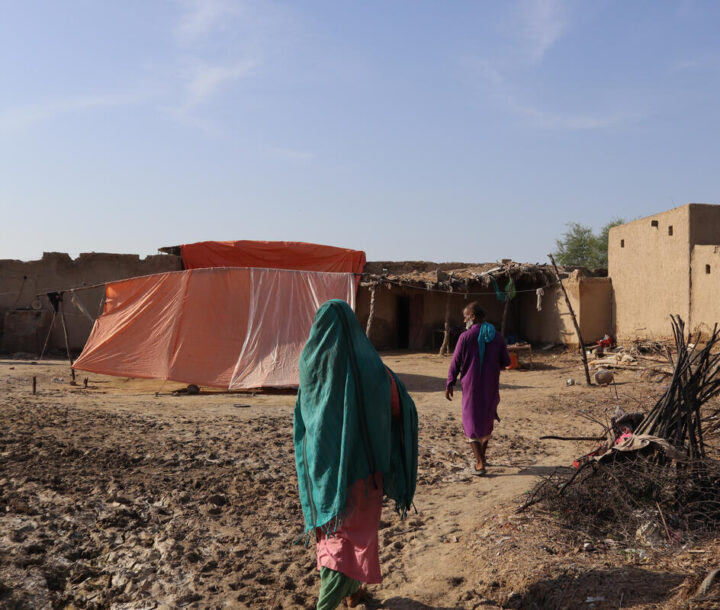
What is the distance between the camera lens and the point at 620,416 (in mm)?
4039

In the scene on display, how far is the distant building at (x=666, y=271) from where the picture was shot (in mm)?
11695


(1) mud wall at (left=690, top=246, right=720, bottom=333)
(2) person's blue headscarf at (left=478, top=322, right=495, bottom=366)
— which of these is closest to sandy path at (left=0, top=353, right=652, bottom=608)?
(2) person's blue headscarf at (left=478, top=322, right=495, bottom=366)

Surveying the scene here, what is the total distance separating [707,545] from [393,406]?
169 centimetres

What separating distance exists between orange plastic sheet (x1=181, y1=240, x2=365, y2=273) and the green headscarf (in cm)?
1608

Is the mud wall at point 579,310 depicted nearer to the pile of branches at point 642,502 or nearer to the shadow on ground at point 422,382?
the shadow on ground at point 422,382

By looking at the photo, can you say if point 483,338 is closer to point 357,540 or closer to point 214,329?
point 357,540

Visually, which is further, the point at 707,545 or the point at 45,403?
the point at 45,403

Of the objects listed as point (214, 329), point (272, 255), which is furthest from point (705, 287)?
point (272, 255)

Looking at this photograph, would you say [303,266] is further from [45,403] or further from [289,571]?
[289,571]

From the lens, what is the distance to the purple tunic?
5160mm

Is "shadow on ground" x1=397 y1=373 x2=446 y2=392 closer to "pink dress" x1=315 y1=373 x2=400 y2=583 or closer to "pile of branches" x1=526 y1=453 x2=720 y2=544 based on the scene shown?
"pile of branches" x1=526 y1=453 x2=720 y2=544

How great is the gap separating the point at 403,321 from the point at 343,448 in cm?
1706

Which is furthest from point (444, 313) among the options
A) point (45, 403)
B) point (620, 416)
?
point (620, 416)

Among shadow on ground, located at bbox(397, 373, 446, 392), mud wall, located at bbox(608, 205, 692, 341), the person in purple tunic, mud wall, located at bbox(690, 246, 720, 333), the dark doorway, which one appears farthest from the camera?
the dark doorway
